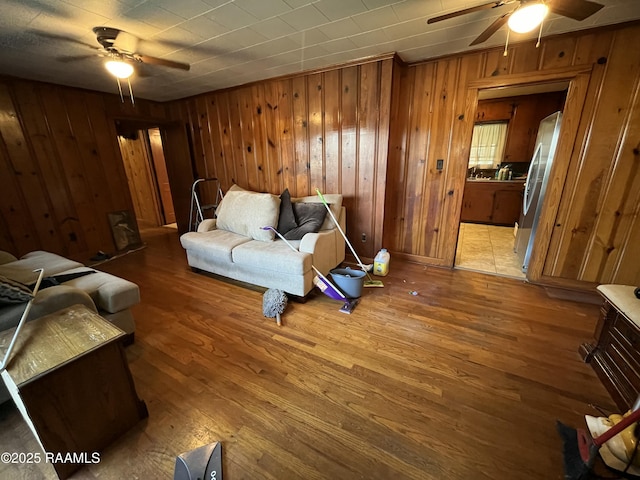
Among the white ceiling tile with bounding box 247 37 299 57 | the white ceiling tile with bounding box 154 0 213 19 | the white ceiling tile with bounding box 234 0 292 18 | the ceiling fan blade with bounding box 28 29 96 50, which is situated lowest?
the ceiling fan blade with bounding box 28 29 96 50

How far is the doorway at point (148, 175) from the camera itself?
5152 millimetres

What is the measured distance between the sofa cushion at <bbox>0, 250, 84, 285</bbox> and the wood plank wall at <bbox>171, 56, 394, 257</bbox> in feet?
7.61

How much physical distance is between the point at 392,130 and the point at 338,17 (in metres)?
1.25

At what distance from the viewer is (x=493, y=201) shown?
477 cm

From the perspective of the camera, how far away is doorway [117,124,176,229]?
5152 mm

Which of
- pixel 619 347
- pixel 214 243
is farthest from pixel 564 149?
pixel 214 243

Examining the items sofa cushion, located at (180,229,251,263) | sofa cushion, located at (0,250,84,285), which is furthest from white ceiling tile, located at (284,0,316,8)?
sofa cushion, located at (0,250,84,285)

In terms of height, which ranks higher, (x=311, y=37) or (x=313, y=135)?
(x=311, y=37)

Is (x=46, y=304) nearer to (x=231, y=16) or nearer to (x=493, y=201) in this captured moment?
(x=231, y=16)

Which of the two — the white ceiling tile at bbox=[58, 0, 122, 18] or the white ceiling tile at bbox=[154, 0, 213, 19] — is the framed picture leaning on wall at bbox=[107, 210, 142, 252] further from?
the white ceiling tile at bbox=[154, 0, 213, 19]

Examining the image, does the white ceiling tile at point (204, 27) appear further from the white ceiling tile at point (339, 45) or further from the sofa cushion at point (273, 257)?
the sofa cushion at point (273, 257)

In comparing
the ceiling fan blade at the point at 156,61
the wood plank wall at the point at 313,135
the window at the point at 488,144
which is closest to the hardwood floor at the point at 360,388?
the wood plank wall at the point at 313,135

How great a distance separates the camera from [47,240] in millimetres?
3236

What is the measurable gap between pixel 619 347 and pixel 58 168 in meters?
5.64
